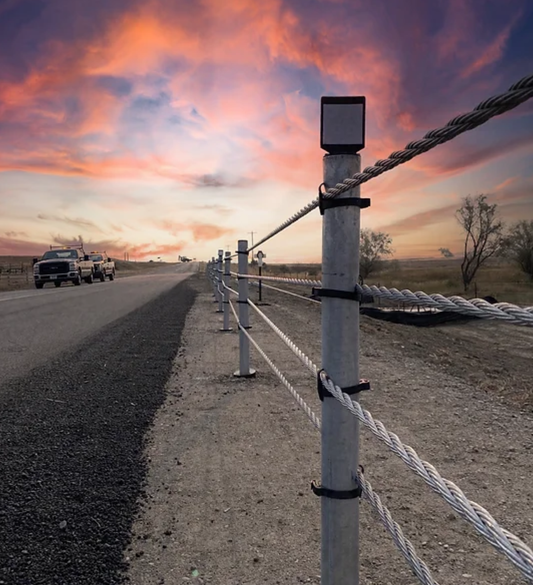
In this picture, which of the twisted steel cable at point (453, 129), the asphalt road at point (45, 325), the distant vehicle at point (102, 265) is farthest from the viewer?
the distant vehicle at point (102, 265)

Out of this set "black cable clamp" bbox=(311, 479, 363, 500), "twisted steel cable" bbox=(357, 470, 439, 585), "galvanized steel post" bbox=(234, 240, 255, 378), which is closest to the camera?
"twisted steel cable" bbox=(357, 470, 439, 585)

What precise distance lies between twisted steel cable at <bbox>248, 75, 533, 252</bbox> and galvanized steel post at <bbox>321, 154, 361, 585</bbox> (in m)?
0.11

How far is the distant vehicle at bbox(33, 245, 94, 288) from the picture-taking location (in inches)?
1014

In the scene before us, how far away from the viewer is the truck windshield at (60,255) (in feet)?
88.5

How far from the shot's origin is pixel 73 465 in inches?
128

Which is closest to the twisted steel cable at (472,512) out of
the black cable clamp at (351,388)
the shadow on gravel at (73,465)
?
the black cable clamp at (351,388)

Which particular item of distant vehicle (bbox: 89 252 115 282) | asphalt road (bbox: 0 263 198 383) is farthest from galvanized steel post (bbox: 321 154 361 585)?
distant vehicle (bbox: 89 252 115 282)

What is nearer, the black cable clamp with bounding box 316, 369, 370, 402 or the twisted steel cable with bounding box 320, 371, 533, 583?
the twisted steel cable with bounding box 320, 371, 533, 583

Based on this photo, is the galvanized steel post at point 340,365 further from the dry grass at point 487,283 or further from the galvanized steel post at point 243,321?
the dry grass at point 487,283

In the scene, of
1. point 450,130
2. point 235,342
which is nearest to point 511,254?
point 235,342

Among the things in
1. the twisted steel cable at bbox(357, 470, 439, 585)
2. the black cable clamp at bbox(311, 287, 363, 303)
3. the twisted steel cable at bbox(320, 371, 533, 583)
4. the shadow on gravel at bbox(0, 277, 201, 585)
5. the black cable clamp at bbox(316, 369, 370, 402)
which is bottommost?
the shadow on gravel at bbox(0, 277, 201, 585)

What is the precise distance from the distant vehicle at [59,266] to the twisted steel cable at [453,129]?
2721 centimetres

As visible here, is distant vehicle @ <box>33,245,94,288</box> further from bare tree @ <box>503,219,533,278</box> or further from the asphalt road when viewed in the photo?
bare tree @ <box>503,219,533,278</box>

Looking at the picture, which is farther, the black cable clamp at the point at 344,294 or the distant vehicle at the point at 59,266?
the distant vehicle at the point at 59,266
